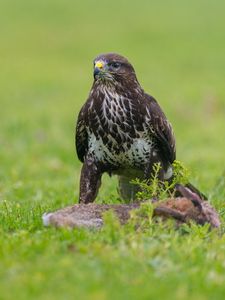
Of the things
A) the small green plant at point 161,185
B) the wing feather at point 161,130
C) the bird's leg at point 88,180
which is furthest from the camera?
the bird's leg at point 88,180

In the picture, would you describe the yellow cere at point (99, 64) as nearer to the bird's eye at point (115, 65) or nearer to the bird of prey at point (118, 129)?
the bird of prey at point (118, 129)

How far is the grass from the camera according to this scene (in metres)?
4.90

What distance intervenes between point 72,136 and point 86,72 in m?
12.0

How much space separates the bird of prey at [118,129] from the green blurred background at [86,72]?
97cm

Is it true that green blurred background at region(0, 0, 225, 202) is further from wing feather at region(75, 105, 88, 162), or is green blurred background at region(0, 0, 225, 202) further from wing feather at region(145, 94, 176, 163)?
wing feather at region(75, 105, 88, 162)

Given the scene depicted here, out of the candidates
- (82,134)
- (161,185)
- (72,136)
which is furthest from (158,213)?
(72,136)

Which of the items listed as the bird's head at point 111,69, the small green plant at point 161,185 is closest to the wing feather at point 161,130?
the bird's head at point 111,69

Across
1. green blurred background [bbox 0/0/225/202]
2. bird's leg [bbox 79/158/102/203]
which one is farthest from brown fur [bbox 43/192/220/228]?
green blurred background [bbox 0/0/225/202]

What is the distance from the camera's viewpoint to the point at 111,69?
7449 mm

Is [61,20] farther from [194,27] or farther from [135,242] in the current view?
[135,242]

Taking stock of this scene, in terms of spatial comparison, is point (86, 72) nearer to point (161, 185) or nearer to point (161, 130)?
point (161, 130)

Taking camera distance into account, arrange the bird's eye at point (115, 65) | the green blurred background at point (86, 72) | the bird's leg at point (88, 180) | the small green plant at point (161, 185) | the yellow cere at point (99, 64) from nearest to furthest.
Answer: the small green plant at point (161, 185)
the yellow cere at point (99, 64)
the bird's eye at point (115, 65)
the bird's leg at point (88, 180)
the green blurred background at point (86, 72)

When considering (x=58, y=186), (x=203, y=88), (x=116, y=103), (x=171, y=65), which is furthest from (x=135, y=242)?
(x=171, y=65)

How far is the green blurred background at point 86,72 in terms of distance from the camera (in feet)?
47.9
